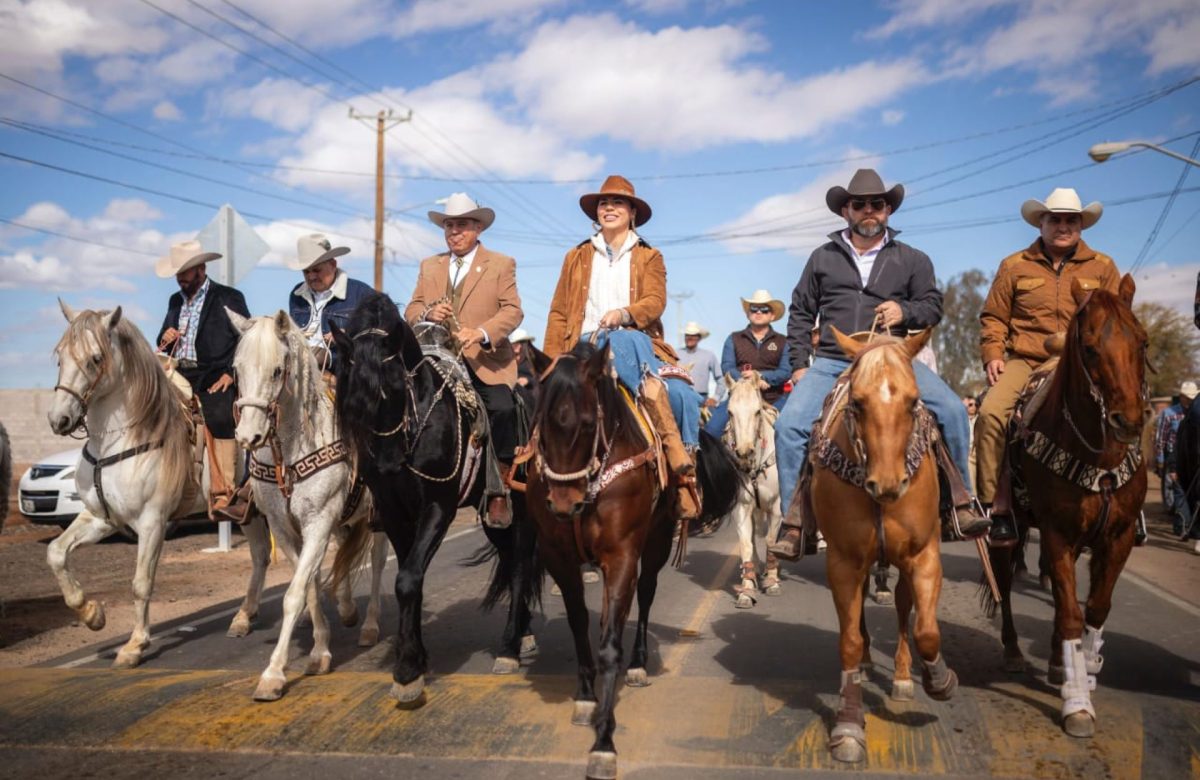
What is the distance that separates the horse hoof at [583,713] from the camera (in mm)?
5801

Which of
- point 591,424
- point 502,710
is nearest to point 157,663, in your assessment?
point 502,710

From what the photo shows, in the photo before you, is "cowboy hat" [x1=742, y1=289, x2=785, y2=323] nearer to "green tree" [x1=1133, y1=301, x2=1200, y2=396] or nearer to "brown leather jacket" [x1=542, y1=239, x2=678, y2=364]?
"brown leather jacket" [x1=542, y1=239, x2=678, y2=364]

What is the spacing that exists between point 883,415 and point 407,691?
3.34 m

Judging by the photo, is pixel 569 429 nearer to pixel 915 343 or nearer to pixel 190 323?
pixel 915 343

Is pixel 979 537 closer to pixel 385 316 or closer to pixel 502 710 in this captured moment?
pixel 502 710

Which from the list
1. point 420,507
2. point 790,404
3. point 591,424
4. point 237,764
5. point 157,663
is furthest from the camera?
point 157,663

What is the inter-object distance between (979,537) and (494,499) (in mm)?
3414

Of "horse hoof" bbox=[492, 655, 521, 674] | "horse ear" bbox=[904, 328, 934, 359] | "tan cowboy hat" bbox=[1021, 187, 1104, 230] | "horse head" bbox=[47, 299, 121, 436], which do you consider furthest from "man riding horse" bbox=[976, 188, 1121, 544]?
"horse head" bbox=[47, 299, 121, 436]

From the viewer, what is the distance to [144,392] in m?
8.15

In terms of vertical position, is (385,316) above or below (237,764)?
above

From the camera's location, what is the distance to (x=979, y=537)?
6.07 m

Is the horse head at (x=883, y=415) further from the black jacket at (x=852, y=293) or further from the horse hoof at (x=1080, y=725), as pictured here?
the horse hoof at (x=1080, y=725)

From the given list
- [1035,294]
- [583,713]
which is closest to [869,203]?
[1035,294]

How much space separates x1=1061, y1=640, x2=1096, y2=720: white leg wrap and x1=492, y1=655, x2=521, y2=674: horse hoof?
370 centimetres
